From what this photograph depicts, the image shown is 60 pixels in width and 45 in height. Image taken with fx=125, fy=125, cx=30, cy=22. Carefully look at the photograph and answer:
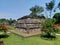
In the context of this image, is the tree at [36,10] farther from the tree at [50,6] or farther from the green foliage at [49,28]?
the green foliage at [49,28]

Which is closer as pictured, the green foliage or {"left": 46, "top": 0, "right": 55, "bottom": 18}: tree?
the green foliage

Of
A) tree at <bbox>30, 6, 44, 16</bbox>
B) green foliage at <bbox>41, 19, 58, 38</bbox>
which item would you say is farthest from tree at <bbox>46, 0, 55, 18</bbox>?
green foliage at <bbox>41, 19, 58, 38</bbox>

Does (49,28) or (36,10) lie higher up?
(36,10)

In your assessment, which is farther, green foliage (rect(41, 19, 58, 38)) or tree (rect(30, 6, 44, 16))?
tree (rect(30, 6, 44, 16))

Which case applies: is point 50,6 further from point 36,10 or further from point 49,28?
point 49,28

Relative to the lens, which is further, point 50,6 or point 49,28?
point 50,6

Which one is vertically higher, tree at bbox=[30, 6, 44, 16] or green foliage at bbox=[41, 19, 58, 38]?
tree at bbox=[30, 6, 44, 16]

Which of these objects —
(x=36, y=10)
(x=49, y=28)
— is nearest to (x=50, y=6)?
(x=36, y=10)

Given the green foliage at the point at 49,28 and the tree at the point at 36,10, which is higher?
the tree at the point at 36,10

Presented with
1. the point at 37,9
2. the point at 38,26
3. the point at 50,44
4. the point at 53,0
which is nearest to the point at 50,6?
the point at 53,0

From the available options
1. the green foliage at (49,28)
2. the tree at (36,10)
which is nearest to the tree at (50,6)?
the tree at (36,10)

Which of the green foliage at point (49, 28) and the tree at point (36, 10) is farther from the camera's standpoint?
the tree at point (36, 10)

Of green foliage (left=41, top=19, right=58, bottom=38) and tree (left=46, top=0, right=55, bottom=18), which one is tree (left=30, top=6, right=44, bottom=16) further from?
green foliage (left=41, top=19, right=58, bottom=38)

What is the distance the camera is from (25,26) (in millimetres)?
22281
